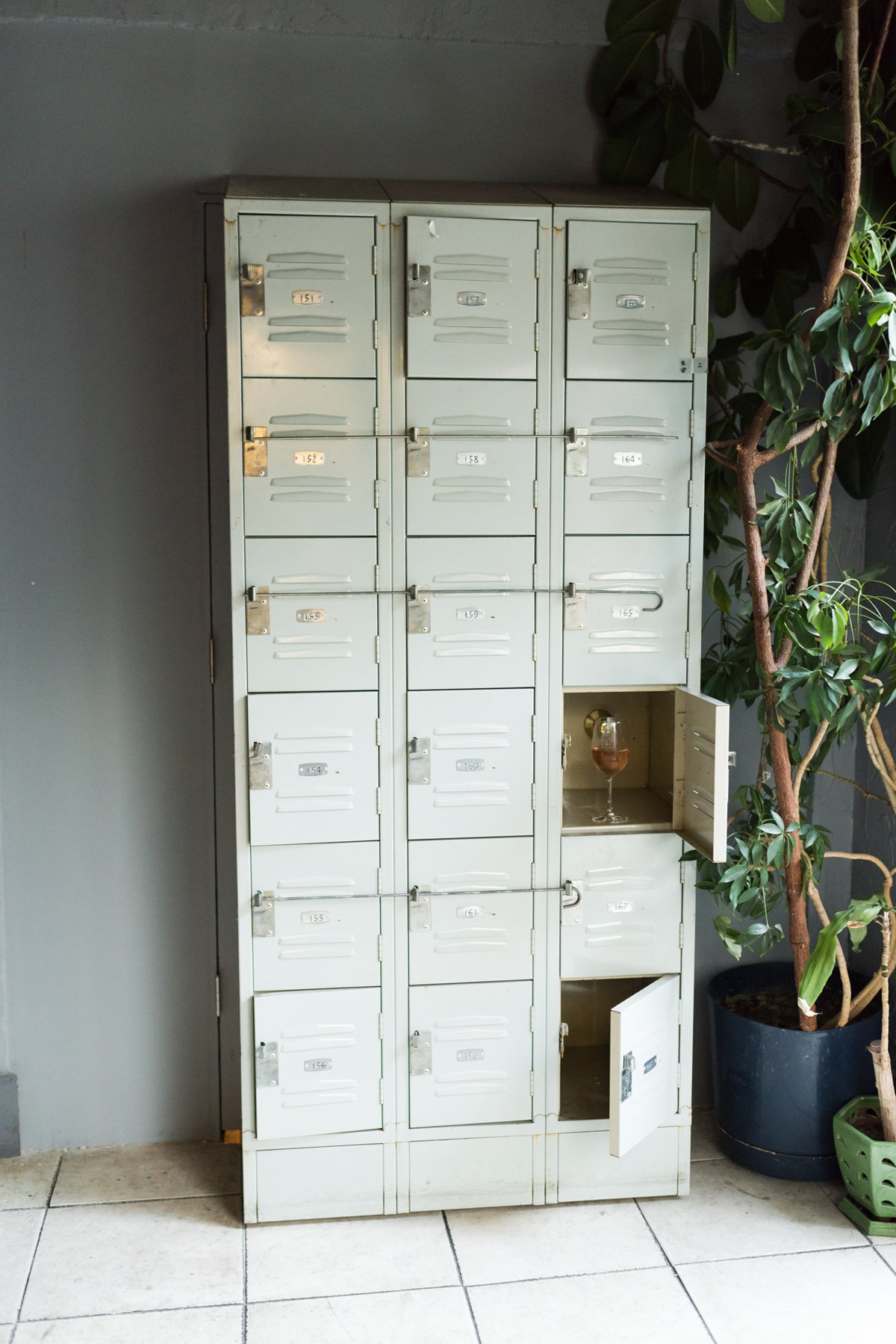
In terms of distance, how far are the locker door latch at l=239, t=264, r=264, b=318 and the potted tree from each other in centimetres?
102

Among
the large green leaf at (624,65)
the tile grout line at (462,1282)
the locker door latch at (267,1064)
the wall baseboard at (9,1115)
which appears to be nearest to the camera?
the tile grout line at (462,1282)

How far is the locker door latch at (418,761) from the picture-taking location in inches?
110

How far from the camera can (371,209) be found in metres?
2.65

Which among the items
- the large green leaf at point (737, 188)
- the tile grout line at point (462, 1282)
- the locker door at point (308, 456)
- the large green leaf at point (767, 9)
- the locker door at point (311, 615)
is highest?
the large green leaf at point (767, 9)

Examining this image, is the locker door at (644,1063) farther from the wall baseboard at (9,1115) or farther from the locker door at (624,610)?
the wall baseboard at (9,1115)

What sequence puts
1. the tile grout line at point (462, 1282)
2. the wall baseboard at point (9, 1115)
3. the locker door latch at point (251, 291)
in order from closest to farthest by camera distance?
the tile grout line at point (462, 1282), the locker door latch at point (251, 291), the wall baseboard at point (9, 1115)

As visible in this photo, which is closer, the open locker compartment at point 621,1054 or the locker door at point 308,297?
the locker door at point 308,297

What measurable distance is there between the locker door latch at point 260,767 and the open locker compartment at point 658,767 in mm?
728

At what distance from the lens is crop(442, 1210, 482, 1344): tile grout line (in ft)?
8.24

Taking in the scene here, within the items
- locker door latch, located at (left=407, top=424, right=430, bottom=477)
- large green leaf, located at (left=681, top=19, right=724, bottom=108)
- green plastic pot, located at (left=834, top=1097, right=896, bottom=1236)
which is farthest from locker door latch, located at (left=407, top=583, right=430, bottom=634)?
green plastic pot, located at (left=834, top=1097, right=896, bottom=1236)

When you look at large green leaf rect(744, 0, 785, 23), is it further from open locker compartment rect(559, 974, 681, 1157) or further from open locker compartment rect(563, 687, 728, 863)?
open locker compartment rect(559, 974, 681, 1157)

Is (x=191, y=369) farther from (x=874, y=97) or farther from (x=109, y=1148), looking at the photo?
(x=109, y=1148)

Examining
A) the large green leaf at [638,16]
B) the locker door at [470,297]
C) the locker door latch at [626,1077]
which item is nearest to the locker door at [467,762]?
the locker door latch at [626,1077]

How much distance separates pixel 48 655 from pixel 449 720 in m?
1.07
